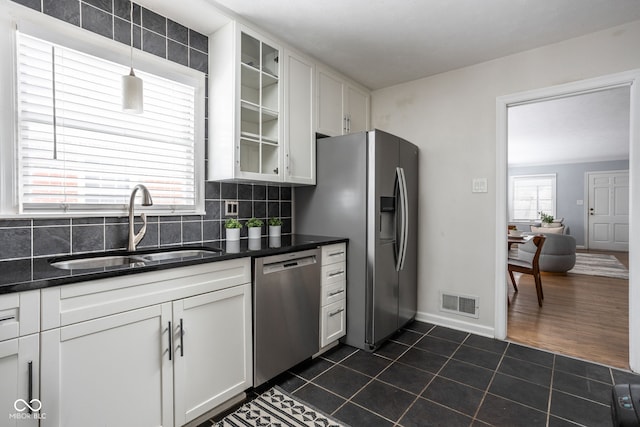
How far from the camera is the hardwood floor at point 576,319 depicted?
2.57 m

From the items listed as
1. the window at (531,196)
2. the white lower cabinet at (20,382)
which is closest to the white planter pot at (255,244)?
the white lower cabinet at (20,382)

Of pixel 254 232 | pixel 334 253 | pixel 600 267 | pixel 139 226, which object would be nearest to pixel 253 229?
pixel 254 232

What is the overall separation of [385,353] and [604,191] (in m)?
9.26

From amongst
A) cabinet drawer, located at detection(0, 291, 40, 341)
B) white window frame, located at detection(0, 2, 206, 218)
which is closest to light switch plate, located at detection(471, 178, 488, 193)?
white window frame, located at detection(0, 2, 206, 218)

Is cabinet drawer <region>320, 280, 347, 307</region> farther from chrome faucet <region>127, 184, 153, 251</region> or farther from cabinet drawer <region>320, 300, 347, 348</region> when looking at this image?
chrome faucet <region>127, 184, 153, 251</region>

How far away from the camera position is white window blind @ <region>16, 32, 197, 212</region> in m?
1.62

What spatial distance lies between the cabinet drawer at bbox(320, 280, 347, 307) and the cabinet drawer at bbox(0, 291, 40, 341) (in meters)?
1.66

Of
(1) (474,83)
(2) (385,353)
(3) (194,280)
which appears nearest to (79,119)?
(3) (194,280)

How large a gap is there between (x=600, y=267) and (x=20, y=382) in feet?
26.3

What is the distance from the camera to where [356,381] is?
2.09 m

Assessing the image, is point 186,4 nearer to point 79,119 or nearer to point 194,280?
point 79,119

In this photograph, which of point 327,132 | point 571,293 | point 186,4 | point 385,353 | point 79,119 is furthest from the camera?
point 571,293

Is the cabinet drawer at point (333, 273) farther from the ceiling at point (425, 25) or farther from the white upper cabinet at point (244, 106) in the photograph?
the ceiling at point (425, 25)

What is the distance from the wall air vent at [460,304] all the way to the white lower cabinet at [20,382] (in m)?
2.99
